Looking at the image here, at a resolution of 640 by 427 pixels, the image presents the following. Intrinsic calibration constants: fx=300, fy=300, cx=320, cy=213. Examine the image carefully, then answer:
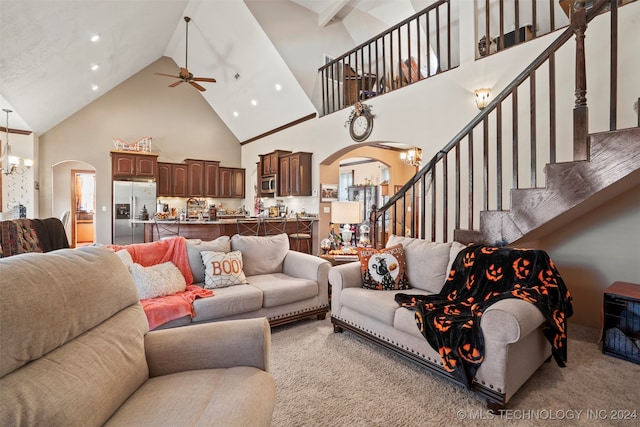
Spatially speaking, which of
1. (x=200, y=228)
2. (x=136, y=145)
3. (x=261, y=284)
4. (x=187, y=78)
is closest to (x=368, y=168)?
(x=187, y=78)

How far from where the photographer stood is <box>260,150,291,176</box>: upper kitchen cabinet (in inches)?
291

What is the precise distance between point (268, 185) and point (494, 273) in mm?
6347

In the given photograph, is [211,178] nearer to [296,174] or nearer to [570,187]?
[296,174]

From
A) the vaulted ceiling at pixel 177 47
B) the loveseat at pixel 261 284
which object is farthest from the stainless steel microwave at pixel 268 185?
the loveseat at pixel 261 284

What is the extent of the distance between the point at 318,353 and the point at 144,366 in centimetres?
148

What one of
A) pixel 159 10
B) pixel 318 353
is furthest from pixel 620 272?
pixel 159 10

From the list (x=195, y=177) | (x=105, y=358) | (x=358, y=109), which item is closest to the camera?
(x=105, y=358)

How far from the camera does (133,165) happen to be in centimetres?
768

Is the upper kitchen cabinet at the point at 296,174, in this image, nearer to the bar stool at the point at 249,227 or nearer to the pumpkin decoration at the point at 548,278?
the bar stool at the point at 249,227

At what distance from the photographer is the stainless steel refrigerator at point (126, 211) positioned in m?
7.27

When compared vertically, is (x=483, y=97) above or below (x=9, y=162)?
above

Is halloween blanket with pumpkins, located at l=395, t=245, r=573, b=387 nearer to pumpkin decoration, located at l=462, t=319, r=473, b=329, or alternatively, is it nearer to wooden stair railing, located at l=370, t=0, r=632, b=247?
pumpkin decoration, located at l=462, t=319, r=473, b=329

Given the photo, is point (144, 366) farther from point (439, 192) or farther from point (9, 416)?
point (439, 192)

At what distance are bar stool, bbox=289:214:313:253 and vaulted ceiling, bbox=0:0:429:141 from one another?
8.07ft
